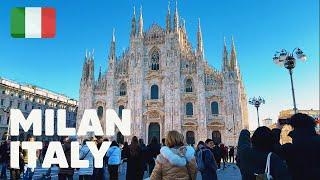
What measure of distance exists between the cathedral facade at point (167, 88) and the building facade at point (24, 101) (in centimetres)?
964

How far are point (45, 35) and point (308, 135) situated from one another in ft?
40.0

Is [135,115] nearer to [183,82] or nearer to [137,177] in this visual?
[183,82]

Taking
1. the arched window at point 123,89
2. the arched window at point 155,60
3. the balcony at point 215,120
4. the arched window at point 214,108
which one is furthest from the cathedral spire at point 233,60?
the arched window at point 123,89

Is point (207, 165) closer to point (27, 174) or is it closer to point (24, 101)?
point (27, 174)

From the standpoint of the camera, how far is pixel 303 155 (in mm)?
3461

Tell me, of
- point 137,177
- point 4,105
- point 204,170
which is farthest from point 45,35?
point 4,105

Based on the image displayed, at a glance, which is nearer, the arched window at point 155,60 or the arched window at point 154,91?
the arched window at point 154,91

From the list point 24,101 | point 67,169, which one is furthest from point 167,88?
point 67,169

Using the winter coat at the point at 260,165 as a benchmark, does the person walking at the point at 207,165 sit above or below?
below

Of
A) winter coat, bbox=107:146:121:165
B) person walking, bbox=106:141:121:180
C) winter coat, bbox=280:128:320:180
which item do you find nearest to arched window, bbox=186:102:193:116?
person walking, bbox=106:141:121:180

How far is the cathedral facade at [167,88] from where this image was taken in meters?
36.8

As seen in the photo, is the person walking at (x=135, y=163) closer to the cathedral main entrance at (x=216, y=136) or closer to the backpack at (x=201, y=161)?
the backpack at (x=201, y=161)

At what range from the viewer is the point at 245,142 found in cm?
491

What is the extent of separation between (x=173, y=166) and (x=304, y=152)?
1425 millimetres
